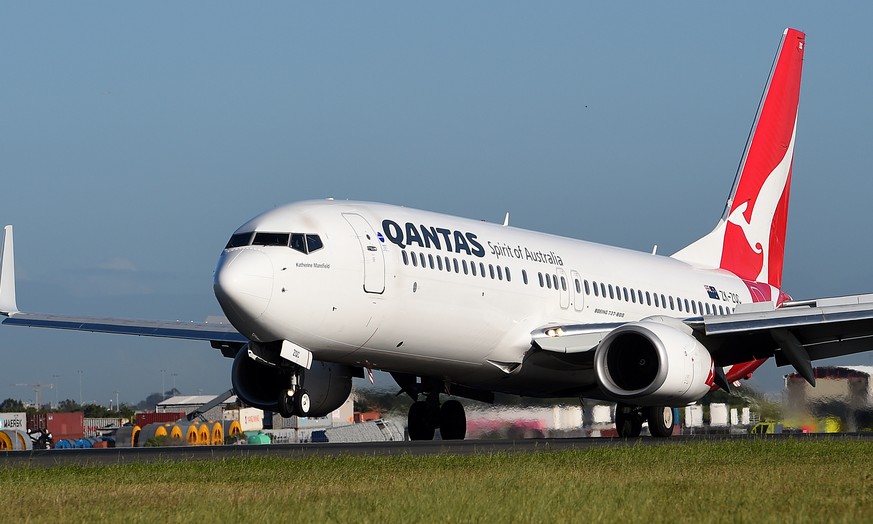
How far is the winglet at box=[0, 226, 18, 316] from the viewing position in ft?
83.4

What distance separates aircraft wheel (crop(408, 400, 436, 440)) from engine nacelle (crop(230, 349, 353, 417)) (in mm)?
2205

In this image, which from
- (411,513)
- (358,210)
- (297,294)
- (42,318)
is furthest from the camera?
(42,318)

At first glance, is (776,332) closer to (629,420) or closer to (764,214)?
(629,420)

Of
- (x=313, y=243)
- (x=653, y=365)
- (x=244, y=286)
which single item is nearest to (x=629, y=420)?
(x=653, y=365)

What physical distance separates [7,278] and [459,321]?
30.0 ft

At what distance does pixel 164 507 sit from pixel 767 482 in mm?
5412

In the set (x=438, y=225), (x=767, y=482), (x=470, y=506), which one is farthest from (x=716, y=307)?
(x=470, y=506)

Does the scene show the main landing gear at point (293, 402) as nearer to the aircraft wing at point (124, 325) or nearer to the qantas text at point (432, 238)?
the qantas text at point (432, 238)

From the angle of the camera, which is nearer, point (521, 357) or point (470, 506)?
point (470, 506)

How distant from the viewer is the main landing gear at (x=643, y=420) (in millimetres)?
26141

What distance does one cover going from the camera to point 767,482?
12.0 meters

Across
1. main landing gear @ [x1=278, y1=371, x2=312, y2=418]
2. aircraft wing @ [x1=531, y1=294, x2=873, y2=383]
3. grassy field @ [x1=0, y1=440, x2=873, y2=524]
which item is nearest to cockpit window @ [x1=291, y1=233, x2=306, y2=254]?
main landing gear @ [x1=278, y1=371, x2=312, y2=418]

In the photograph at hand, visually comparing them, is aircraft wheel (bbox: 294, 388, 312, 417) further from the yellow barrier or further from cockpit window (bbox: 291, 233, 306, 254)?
the yellow barrier

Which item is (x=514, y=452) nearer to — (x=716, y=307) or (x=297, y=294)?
(x=297, y=294)
